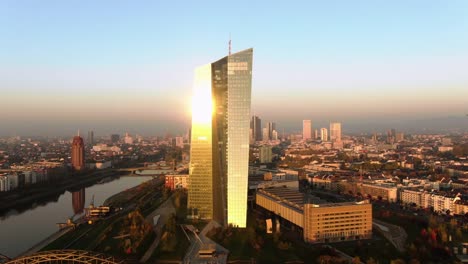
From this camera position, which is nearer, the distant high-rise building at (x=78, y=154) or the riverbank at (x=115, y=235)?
the riverbank at (x=115, y=235)

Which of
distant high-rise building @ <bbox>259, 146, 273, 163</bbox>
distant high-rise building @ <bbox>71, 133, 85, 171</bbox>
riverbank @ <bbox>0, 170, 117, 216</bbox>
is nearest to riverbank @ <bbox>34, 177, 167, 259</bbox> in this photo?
riverbank @ <bbox>0, 170, 117, 216</bbox>

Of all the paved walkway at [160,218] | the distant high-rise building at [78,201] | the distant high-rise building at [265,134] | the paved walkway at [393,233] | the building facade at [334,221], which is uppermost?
the distant high-rise building at [265,134]

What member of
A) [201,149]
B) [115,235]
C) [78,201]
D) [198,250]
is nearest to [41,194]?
[78,201]

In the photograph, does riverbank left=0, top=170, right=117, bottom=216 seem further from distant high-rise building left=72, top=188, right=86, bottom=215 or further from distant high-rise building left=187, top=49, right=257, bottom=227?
distant high-rise building left=187, top=49, right=257, bottom=227

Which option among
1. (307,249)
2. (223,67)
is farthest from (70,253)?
(223,67)

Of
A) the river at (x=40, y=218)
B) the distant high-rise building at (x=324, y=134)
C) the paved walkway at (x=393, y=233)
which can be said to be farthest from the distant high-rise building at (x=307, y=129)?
the paved walkway at (x=393, y=233)

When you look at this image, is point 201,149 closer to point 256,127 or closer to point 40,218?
point 40,218

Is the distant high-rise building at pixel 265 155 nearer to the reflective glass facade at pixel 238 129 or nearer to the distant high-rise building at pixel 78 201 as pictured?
the distant high-rise building at pixel 78 201
